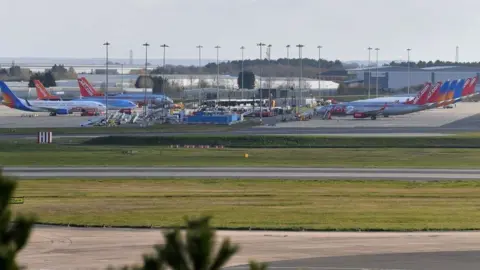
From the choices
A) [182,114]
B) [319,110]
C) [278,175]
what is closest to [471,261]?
[278,175]

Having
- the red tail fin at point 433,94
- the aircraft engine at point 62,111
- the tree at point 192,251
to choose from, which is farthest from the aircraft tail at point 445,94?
the tree at point 192,251

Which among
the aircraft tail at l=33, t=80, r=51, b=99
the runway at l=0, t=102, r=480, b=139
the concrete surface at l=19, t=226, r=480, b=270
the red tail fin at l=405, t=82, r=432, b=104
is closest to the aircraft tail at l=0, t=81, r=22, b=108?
the runway at l=0, t=102, r=480, b=139

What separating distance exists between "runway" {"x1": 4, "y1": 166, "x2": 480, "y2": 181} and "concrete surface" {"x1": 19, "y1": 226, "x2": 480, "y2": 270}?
21038 mm

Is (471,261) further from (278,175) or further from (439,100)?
(439,100)

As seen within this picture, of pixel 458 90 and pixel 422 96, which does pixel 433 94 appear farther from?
pixel 458 90

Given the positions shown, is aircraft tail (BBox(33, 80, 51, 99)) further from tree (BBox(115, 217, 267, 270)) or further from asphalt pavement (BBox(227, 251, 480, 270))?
tree (BBox(115, 217, 267, 270))

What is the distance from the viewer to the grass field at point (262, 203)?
1463 inches

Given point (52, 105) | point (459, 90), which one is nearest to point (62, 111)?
point (52, 105)

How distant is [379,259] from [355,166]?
36206mm

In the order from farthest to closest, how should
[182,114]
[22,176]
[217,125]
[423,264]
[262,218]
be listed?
[182,114]
[217,125]
[22,176]
[262,218]
[423,264]

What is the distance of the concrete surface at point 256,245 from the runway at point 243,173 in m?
21.0

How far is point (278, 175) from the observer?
2245 inches

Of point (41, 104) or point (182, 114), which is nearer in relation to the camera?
point (182, 114)

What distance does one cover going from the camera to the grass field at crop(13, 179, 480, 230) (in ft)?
122
